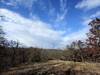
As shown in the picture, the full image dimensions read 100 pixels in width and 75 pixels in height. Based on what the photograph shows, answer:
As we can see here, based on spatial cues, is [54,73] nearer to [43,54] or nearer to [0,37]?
[0,37]

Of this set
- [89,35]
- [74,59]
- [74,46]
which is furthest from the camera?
[74,46]

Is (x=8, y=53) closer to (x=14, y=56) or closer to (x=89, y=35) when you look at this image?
(x=14, y=56)

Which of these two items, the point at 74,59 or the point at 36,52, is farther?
the point at 36,52

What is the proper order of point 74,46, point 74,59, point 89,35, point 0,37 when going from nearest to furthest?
1. point 0,37
2. point 89,35
3. point 74,59
4. point 74,46

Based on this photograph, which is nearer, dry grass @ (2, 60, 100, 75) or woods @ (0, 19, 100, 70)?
dry grass @ (2, 60, 100, 75)

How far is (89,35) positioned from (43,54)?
1143 cm

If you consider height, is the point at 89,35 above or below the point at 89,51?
above

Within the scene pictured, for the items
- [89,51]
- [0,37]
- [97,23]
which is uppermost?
[97,23]

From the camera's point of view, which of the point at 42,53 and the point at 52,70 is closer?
the point at 52,70

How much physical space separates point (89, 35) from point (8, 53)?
50.7ft

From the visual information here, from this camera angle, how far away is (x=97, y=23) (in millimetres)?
28172

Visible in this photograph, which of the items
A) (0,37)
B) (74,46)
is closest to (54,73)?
(0,37)

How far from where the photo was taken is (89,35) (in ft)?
91.2

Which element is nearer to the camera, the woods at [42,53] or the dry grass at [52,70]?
the dry grass at [52,70]
